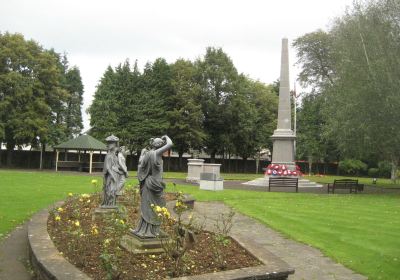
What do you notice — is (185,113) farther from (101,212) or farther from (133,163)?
(101,212)

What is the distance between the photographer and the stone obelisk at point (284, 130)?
3169 centimetres

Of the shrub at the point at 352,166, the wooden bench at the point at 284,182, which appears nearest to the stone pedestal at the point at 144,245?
the wooden bench at the point at 284,182

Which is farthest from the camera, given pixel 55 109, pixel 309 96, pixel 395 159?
pixel 309 96

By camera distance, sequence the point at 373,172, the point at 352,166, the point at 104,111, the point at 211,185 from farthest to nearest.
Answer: the point at 373,172 < the point at 352,166 < the point at 104,111 < the point at 211,185

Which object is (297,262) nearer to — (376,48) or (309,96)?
(376,48)

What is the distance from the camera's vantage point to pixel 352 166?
190 feet

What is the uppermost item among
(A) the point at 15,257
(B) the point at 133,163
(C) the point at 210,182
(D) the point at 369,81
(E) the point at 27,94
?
(E) the point at 27,94

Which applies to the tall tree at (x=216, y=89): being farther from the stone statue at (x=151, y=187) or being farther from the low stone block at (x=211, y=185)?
the stone statue at (x=151, y=187)

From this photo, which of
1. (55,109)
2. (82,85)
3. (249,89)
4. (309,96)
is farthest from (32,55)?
(309,96)

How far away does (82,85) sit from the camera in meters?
64.4

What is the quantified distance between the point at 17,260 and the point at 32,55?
136ft

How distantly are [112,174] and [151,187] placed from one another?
384 cm

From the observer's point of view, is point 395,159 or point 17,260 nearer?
point 17,260

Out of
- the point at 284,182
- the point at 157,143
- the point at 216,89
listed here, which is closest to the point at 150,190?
the point at 157,143
